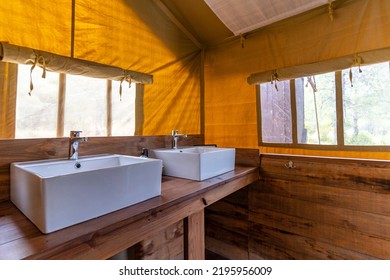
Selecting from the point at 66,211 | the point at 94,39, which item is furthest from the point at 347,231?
the point at 94,39

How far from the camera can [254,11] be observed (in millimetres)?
1548

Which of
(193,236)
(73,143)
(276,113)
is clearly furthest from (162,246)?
(276,113)

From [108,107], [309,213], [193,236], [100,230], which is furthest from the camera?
[309,213]

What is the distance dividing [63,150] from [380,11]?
1953 millimetres

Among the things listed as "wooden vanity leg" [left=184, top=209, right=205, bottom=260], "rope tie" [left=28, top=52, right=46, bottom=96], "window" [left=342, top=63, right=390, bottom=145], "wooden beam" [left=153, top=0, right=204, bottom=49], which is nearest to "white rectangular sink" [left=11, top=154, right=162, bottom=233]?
"wooden vanity leg" [left=184, top=209, right=205, bottom=260]

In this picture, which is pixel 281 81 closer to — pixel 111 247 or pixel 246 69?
pixel 246 69

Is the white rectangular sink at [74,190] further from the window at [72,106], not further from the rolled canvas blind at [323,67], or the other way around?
the rolled canvas blind at [323,67]

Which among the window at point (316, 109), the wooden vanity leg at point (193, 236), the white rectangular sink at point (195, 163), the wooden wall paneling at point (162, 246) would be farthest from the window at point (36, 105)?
the window at point (316, 109)

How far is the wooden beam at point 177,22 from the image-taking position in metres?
1.68

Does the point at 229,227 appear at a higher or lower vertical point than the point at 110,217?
lower

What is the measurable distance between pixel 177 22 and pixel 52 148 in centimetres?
140

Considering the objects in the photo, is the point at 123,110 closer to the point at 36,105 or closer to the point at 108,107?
the point at 108,107

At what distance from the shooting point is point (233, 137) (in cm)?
185

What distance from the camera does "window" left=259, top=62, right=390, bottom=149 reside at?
4.16 feet
